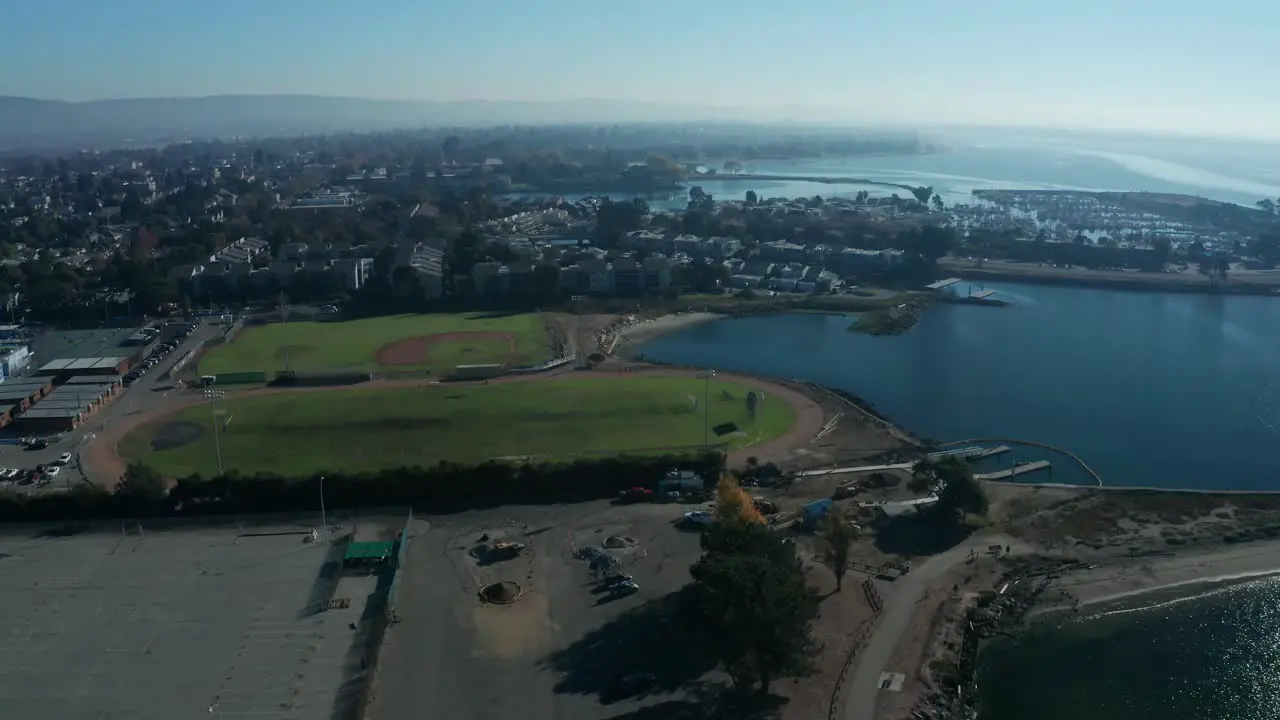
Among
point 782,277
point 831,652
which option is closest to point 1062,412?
point 831,652

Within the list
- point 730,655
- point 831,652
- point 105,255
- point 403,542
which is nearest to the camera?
point 730,655

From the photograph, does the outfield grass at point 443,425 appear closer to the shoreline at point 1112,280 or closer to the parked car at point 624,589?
the parked car at point 624,589

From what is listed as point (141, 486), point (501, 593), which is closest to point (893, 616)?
point (501, 593)

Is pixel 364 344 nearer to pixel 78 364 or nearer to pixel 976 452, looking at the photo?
pixel 78 364

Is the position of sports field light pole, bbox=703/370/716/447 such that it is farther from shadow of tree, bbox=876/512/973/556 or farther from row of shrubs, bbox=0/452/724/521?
shadow of tree, bbox=876/512/973/556

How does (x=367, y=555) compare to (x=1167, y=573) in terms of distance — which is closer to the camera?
(x=367, y=555)

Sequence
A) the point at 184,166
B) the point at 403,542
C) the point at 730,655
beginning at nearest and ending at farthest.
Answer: the point at 730,655 → the point at 403,542 → the point at 184,166

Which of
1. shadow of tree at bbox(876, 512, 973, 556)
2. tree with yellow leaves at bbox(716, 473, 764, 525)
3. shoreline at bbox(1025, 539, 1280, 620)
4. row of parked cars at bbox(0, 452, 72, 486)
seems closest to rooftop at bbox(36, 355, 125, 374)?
row of parked cars at bbox(0, 452, 72, 486)

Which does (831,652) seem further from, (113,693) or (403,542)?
(113,693)
